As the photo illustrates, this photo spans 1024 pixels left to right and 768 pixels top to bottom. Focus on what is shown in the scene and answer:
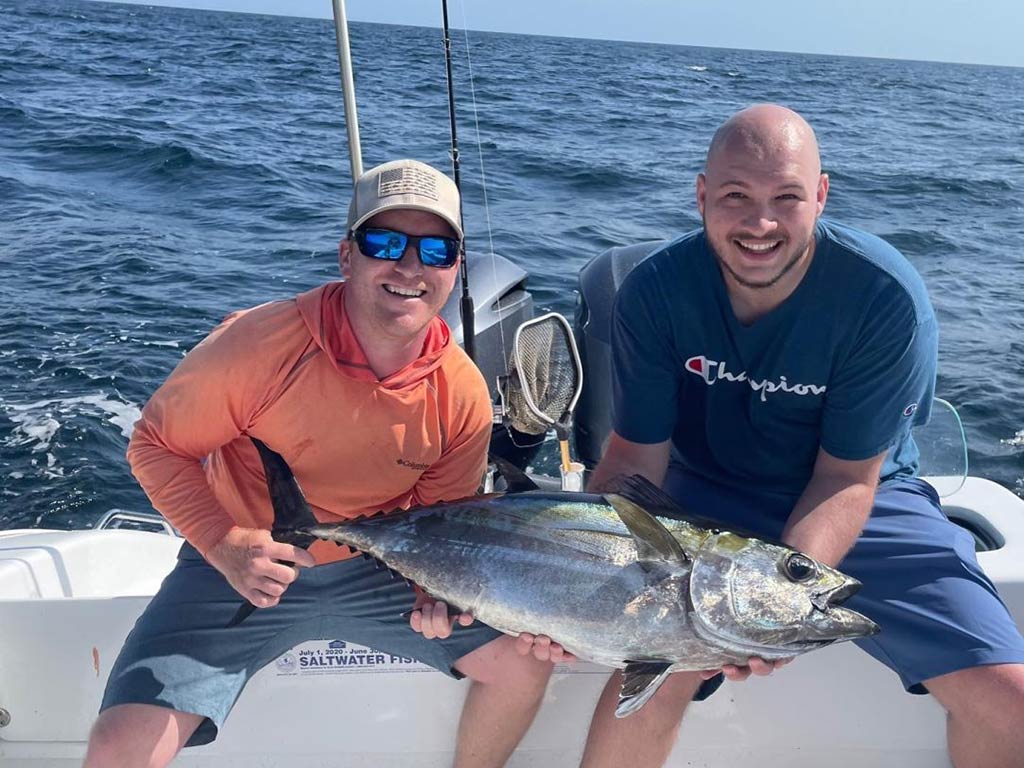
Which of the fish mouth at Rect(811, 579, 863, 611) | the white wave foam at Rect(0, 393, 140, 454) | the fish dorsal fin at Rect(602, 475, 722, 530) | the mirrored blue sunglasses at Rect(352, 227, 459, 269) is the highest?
the mirrored blue sunglasses at Rect(352, 227, 459, 269)

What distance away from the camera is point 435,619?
7.26ft

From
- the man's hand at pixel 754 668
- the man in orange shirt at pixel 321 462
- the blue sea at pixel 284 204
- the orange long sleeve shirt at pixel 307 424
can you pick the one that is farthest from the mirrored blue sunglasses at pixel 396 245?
the blue sea at pixel 284 204

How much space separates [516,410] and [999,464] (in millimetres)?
3847

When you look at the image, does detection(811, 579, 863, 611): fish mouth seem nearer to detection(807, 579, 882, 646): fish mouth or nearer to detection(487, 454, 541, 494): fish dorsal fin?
detection(807, 579, 882, 646): fish mouth

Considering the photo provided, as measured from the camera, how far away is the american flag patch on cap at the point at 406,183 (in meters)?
2.34

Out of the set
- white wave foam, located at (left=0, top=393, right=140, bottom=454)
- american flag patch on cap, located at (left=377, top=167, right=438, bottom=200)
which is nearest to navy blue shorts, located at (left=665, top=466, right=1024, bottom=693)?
american flag patch on cap, located at (left=377, top=167, right=438, bottom=200)

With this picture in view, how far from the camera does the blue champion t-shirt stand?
245 cm

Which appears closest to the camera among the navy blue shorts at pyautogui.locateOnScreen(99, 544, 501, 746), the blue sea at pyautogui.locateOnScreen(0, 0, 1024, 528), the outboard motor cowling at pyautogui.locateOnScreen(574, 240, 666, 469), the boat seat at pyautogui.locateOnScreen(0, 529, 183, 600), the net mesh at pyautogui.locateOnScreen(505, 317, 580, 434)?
the navy blue shorts at pyautogui.locateOnScreen(99, 544, 501, 746)

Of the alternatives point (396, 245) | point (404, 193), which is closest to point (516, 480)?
point (396, 245)

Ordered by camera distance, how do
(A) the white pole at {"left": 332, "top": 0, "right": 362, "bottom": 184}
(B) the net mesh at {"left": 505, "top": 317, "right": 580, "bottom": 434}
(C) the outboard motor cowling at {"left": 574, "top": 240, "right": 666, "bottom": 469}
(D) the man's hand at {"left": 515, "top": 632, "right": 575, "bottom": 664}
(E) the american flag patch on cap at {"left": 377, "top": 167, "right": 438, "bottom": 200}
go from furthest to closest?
(C) the outboard motor cowling at {"left": 574, "top": 240, "right": 666, "bottom": 469}, (B) the net mesh at {"left": 505, "top": 317, "right": 580, "bottom": 434}, (A) the white pole at {"left": 332, "top": 0, "right": 362, "bottom": 184}, (E) the american flag patch on cap at {"left": 377, "top": 167, "right": 438, "bottom": 200}, (D) the man's hand at {"left": 515, "top": 632, "right": 575, "bottom": 664}

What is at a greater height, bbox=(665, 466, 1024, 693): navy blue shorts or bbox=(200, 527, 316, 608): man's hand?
bbox=(200, 527, 316, 608): man's hand

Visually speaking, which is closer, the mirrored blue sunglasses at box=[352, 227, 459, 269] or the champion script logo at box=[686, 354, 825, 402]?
the mirrored blue sunglasses at box=[352, 227, 459, 269]

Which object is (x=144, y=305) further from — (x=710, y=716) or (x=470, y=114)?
(x=470, y=114)

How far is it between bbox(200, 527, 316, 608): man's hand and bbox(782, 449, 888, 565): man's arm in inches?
47.7
